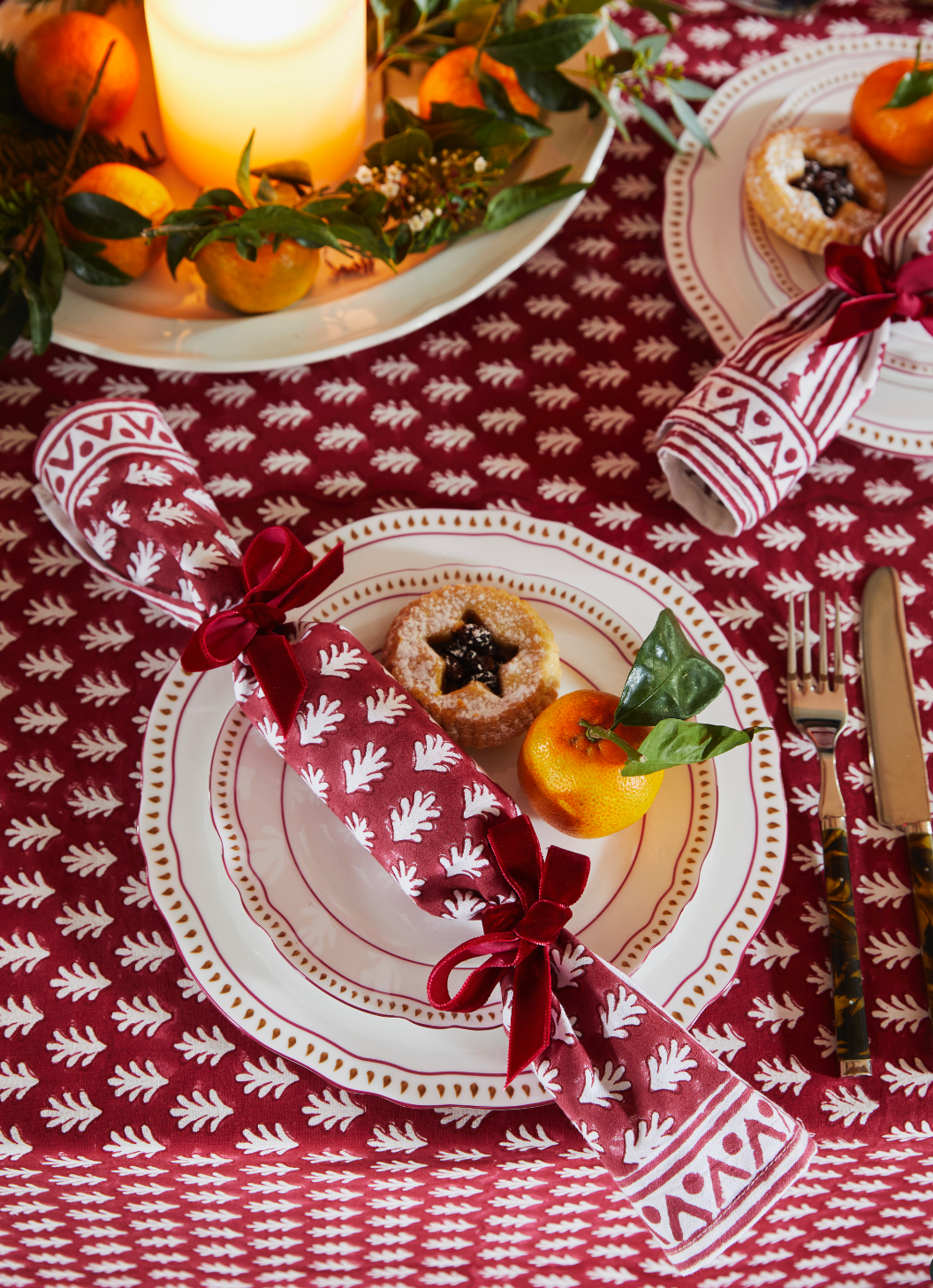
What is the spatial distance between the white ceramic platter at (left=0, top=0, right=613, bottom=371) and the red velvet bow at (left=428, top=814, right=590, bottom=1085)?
540 mm

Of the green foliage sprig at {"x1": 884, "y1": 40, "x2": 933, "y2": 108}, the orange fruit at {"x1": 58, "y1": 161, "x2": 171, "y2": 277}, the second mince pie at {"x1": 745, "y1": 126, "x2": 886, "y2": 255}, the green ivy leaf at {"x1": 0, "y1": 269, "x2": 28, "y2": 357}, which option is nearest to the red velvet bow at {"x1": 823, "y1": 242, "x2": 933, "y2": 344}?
the second mince pie at {"x1": 745, "y1": 126, "x2": 886, "y2": 255}

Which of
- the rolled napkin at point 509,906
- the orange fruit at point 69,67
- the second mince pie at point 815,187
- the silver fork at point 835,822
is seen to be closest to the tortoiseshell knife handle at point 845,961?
the silver fork at point 835,822

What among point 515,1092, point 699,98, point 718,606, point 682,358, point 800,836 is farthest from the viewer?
point 699,98

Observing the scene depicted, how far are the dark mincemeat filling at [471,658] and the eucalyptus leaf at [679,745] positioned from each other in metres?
0.16

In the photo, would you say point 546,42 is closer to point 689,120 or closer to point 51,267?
point 689,120

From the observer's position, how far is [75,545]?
81 cm

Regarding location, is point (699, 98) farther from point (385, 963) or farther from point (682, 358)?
point (385, 963)

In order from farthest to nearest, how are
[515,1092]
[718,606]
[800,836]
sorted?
1. [718,606]
2. [800,836]
3. [515,1092]

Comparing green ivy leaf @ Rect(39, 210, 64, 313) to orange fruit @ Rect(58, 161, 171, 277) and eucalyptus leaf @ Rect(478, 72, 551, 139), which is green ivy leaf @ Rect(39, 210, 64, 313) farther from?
eucalyptus leaf @ Rect(478, 72, 551, 139)

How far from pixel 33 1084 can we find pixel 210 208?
762 mm

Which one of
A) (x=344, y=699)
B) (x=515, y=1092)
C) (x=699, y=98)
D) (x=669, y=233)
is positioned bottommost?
(x=515, y=1092)

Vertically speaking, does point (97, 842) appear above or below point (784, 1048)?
below

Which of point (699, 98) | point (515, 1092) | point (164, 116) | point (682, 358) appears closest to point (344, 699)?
point (515, 1092)

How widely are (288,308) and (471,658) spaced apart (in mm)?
447
